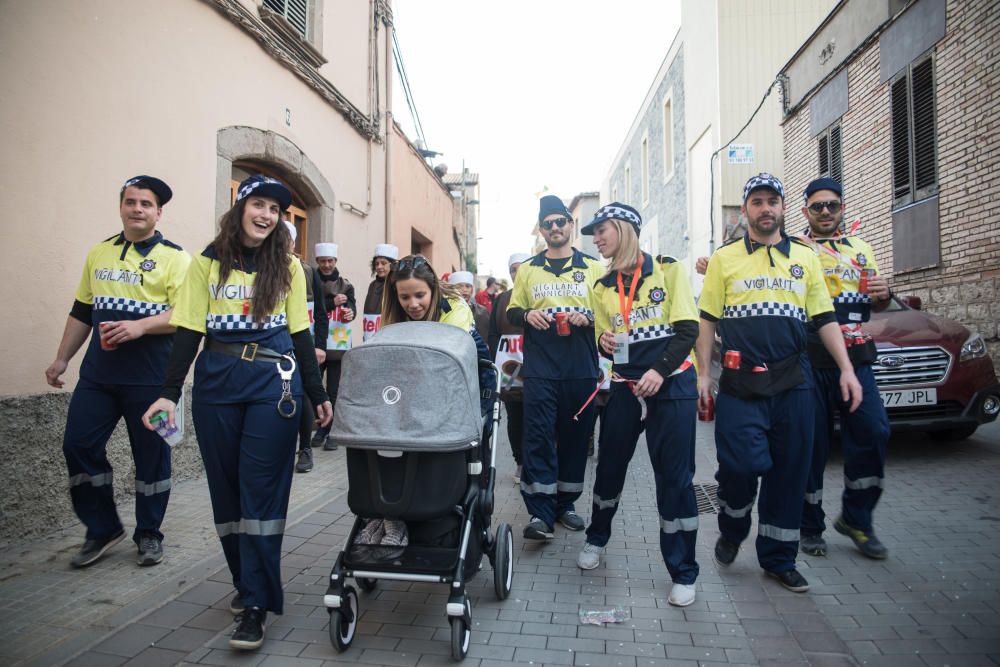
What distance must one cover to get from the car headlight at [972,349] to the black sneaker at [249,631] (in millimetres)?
6445

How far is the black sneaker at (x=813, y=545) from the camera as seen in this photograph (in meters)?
4.20

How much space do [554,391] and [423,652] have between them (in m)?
1.93

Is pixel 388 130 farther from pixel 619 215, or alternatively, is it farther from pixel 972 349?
pixel 972 349

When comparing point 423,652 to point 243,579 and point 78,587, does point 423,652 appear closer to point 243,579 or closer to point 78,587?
point 243,579

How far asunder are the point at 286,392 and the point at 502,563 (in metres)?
1.40

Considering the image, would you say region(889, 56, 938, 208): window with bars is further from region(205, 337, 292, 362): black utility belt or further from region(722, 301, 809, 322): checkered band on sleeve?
region(205, 337, 292, 362): black utility belt

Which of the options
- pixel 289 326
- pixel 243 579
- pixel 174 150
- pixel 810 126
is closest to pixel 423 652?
pixel 243 579

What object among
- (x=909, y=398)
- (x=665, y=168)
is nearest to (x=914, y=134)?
(x=909, y=398)

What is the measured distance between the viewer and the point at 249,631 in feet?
9.85

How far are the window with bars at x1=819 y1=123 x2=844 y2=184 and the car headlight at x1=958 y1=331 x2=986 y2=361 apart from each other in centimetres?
699

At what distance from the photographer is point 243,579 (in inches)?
121

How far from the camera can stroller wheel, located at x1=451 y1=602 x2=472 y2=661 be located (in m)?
2.89

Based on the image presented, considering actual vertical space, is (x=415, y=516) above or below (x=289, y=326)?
below

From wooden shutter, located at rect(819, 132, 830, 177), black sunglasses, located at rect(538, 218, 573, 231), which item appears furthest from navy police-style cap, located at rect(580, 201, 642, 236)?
wooden shutter, located at rect(819, 132, 830, 177)
